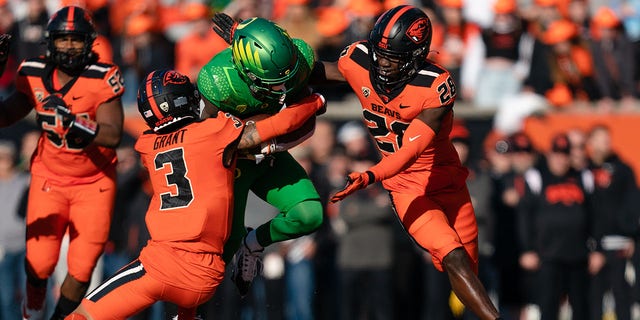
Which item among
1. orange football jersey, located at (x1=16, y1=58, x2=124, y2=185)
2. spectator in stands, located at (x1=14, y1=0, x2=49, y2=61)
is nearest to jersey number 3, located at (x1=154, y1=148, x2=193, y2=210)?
orange football jersey, located at (x1=16, y1=58, x2=124, y2=185)

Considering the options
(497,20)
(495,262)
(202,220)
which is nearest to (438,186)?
(202,220)

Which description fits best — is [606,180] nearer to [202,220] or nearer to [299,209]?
[299,209]

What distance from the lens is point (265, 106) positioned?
9.30m

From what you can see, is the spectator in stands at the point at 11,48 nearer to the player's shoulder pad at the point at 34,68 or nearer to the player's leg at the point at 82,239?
the player's shoulder pad at the point at 34,68

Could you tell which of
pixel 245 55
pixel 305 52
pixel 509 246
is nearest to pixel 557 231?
pixel 509 246

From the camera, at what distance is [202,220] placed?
8625mm

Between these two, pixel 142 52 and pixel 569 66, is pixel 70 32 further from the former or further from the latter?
pixel 569 66

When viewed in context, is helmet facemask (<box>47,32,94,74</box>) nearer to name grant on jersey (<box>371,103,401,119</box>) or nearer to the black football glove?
the black football glove

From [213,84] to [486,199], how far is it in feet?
15.2

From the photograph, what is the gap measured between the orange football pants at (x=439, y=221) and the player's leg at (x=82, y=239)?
225 cm

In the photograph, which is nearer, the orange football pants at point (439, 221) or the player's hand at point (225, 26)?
the orange football pants at point (439, 221)

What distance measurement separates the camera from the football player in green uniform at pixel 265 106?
890cm

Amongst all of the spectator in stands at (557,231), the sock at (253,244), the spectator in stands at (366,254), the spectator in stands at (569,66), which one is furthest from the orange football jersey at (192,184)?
the spectator in stands at (569,66)

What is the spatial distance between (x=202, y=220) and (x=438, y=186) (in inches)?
75.1
